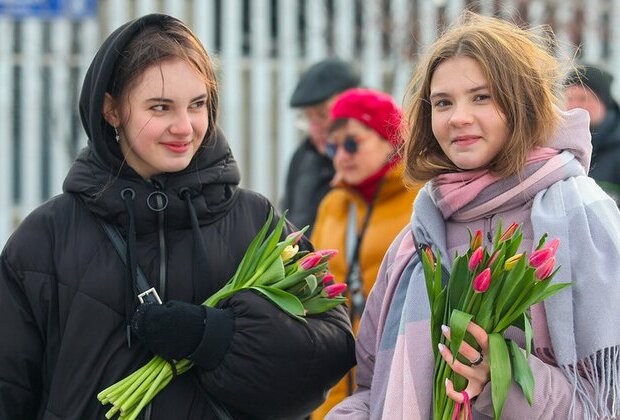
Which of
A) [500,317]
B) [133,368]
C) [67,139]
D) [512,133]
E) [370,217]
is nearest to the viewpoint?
[500,317]

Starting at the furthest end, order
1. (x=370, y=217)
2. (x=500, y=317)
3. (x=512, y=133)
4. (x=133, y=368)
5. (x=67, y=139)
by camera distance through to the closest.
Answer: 1. (x=67, y=139)
2. (x=370, y=217)
3. (x=133, y=368)
4. (x=512, y=133)
5. (x=500, y=317)

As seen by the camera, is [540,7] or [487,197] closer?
[487,197]

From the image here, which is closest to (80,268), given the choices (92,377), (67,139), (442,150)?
(92,377)

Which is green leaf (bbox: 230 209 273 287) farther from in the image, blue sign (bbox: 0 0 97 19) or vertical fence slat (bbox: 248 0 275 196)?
vertical fence slat (bbox: 248 0 275 196)

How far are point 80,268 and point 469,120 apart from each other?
1.13 meters

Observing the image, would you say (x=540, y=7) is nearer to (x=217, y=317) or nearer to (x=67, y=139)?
(x=67, y=139)

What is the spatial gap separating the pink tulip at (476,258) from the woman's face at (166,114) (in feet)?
3.05

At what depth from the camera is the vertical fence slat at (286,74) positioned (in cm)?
1303

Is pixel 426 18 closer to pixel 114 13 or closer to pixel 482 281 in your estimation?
pixel 114 13

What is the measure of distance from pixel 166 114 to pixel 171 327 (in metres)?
0.61

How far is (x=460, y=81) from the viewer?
10.5 feet

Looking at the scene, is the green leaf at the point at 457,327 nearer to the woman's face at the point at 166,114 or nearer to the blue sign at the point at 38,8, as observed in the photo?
the woman's face at the point at 166,114

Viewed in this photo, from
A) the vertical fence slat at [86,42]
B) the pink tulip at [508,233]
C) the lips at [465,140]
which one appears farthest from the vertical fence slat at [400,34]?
the pink tulip at [508,233]

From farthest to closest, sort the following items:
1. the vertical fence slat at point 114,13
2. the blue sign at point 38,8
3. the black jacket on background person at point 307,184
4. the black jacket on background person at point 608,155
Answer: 1. the vertical fence slat at point 114,13
2. the blue sign at point 38,8
3. the black jacket on background person at point 307,184
4. the black jacket on background person at point 608,155
